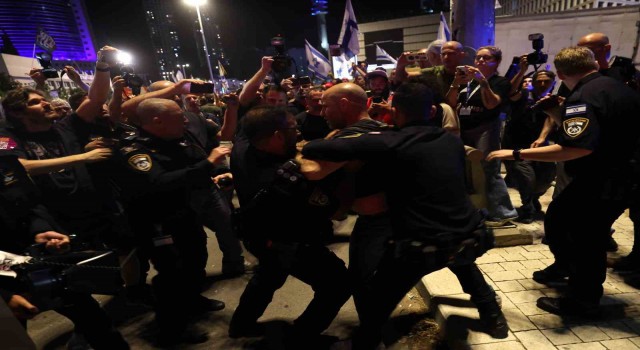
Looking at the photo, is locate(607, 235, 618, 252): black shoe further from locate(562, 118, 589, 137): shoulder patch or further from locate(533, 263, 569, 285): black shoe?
locate(562, 118, 589, 137): shoulder patch

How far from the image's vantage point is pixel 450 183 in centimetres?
212

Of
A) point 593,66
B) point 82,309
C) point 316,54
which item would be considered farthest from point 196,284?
point 316,54

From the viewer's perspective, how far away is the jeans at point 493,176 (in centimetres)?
413

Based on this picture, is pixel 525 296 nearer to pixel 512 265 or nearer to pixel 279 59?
pixel 512 265

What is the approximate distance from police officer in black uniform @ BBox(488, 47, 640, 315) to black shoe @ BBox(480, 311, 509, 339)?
540mm

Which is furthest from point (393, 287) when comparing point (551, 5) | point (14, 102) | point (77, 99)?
point (551, 5)

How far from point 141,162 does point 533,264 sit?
3.91 m

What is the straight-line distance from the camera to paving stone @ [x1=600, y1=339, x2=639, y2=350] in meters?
2.29

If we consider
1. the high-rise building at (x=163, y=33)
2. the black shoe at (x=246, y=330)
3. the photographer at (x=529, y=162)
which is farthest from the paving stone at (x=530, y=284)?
the high-rise building at (x=163, y=33)

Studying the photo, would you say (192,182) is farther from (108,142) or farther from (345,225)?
(345,225)

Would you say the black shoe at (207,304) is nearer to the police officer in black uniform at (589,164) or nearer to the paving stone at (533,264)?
the police officer in black uniform at (589,164)

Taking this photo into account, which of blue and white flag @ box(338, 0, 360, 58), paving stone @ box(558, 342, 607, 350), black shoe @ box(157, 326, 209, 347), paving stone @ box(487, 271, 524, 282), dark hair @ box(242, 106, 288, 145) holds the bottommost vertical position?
black shoe @ box(157, 326, 209, 347)

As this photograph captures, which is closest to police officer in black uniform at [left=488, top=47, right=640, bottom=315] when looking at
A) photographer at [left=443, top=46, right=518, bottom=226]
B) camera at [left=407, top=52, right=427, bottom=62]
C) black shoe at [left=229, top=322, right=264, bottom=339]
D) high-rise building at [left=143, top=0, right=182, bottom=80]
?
photographer at [left=443, top=46, right=518, bottom=226]

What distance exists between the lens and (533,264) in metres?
3.42
